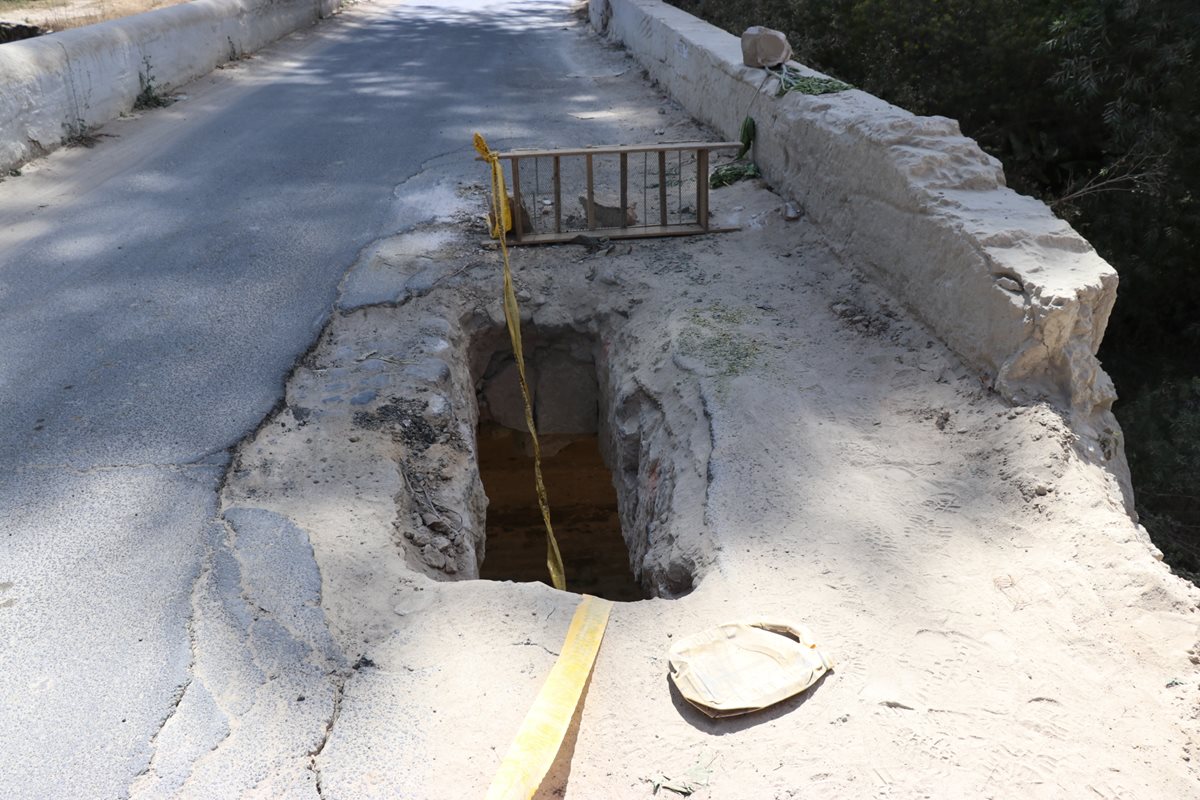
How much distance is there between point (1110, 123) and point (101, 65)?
9.95 metres

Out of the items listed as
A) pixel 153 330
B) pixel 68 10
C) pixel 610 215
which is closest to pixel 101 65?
pixel 68 10

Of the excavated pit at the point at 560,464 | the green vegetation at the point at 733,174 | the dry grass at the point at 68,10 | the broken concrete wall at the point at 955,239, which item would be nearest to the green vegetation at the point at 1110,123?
the green vegetation at the point at 733,174

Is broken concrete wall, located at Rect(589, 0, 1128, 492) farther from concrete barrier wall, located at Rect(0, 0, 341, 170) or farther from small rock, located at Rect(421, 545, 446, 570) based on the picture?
concrete barrier wall, located at Rect(0, 0, 341, 170)

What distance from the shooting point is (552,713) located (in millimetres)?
3041

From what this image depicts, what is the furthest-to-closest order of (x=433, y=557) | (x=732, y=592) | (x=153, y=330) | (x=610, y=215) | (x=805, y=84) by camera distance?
(x=805, y=84)
(x=610, y=215)
(x=153, y=330)
(x=433, y=557)
(x=732, y=592)

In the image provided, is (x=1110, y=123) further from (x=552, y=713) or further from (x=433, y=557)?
(x=552, y=713)

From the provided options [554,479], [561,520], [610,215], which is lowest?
[561,520]

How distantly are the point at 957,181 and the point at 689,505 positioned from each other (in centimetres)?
255

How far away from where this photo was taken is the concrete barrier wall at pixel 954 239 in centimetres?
446

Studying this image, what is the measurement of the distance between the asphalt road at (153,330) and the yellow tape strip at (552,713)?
3.54ft

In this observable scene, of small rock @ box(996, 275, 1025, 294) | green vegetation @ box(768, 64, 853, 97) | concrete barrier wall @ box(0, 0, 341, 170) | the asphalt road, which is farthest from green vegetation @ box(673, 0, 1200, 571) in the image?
concrete barrier wall @ box(0, 0, 341, 170)

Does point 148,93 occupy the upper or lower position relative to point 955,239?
lower

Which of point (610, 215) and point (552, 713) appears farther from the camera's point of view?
point (610, 215)

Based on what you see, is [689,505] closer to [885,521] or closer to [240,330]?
[885,521]
